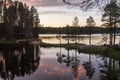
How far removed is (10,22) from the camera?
129625mm

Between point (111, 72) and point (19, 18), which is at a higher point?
point (19, 18)

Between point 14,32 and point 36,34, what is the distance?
60.0ft

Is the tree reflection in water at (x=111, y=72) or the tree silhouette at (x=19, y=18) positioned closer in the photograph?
the tree reflection in water at (x=111, y=72)

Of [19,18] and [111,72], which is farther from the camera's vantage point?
[19,18]

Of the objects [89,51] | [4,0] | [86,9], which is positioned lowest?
[89,51]

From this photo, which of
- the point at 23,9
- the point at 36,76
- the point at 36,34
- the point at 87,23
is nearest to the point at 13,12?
the point at 23,9

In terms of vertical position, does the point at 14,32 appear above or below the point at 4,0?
below

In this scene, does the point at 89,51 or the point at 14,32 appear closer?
the point at 89,51

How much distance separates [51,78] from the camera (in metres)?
37.7

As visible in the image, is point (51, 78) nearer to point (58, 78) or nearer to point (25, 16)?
point (58, 78)

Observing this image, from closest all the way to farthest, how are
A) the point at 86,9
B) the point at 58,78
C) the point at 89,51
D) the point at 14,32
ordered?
the point at 86,9 → the point at 58,78 → the point at 89,51 → the point at 14,32

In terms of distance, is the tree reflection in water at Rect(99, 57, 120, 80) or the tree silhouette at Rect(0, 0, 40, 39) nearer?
the tree reflection in water at Rect(99, 57, 120, 80)

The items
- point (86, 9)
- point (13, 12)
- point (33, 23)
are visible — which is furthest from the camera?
point (33, 23)

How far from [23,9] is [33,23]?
932 centimetres
